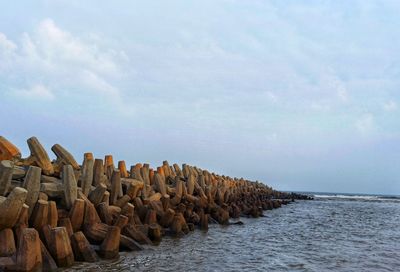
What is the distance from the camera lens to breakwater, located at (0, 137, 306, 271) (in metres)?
5.70

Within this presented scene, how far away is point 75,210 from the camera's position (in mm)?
7004

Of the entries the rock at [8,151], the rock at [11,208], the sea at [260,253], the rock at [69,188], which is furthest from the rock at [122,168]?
the rock at [11,208]

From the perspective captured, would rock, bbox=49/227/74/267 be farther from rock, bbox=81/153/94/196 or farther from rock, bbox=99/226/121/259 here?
rock, bbox=81/153/94/196

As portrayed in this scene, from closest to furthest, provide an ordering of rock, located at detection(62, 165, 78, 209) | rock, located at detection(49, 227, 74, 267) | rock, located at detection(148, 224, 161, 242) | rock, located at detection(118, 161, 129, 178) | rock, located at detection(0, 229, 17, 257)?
1. rock, located at detection(0, 229, 17, 257)
2. rock, located at detection(49, 227, 74, 267)
3. rock, located at detection(62, 165, 78, 209)
4. rock, located at detection(148, 224, 161, 242)
5. rock, located at detection(118, 161, 129, 178)

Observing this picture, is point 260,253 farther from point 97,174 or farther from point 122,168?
point 122,168

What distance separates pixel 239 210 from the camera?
1712cm

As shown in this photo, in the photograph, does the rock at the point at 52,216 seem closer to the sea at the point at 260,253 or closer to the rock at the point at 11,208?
the rock at the point at 11,208

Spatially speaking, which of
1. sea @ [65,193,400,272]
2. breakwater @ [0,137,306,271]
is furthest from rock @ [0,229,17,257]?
sea @ [65,193,400,272]

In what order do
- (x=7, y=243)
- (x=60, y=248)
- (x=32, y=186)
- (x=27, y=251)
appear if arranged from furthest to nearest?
(x=32, y=186)
(x=60, y=248)
(x=7, y=243)
(x=27, y=251)

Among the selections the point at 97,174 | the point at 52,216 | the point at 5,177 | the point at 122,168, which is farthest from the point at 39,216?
the point at 122,168

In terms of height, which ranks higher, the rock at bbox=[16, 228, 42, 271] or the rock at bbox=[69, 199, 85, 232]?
the rock at bbox=[69, 199, 85, 232]

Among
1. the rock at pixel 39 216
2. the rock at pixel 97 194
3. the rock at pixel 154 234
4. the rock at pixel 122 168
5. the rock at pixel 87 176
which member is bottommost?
the rock at pixel 154 234

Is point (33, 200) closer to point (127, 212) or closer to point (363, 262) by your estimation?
point (127, 212)

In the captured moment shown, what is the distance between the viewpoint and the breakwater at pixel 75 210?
18.7ft
